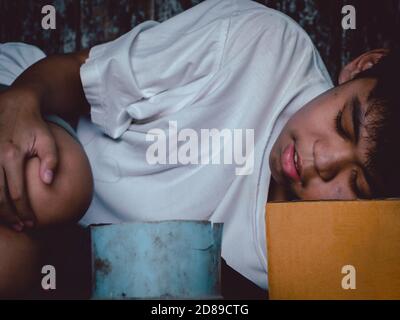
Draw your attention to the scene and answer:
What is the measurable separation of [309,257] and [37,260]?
525 millimetres

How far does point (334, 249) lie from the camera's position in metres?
1.22

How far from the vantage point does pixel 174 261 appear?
1.20 meters

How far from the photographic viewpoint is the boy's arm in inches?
50.4

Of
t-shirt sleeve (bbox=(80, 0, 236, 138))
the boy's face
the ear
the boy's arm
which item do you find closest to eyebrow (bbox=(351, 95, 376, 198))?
the boy's face

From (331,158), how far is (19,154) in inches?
23.3

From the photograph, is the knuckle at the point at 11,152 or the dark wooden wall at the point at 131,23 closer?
the knuckle at the point at 11,152

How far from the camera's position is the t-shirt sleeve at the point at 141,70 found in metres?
1.47

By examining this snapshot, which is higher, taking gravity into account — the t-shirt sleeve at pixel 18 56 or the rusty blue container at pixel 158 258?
the t-shirt sleeve at pixel 18 56

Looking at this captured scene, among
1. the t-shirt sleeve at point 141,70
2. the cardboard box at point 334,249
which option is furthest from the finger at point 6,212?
the cardboard box at point 334,249

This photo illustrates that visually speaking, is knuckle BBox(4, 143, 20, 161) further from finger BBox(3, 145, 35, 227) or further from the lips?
the lips

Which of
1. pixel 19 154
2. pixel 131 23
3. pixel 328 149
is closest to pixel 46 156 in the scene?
pixel 19 154

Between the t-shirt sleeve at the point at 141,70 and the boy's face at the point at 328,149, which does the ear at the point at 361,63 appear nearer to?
the boy's face at the point at 328,149

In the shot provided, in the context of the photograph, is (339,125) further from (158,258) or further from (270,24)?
(158,258)
